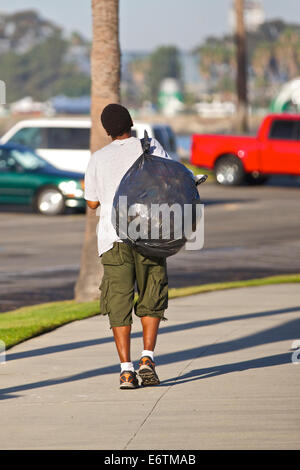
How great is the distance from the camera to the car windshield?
22.9 meters

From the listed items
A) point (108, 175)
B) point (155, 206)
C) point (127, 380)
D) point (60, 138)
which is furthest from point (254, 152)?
point (155, 206)

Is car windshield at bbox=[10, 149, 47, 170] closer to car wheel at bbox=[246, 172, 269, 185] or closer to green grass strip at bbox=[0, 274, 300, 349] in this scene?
car wheel at bbox=[246, 172, 269, 185]

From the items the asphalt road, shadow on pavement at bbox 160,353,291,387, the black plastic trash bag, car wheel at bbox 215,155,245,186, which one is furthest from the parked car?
the black plastic trash bag

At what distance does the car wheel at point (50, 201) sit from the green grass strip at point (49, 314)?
32.4 ft

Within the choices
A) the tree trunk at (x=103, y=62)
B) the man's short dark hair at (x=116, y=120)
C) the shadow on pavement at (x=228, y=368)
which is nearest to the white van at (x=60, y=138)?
the tree trunk at (x=103, y=62)

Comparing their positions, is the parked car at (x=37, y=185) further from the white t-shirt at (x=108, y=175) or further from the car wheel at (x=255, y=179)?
the white t-shirt at (x=108, y=175)

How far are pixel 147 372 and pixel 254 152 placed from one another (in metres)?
23.3

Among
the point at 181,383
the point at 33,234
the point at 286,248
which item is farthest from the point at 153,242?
the point at 33,234

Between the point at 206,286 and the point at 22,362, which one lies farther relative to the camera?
the point at 206,286

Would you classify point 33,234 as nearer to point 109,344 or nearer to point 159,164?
point 109,344

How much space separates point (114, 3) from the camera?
11438mm

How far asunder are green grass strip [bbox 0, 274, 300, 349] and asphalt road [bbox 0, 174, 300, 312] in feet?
2.08

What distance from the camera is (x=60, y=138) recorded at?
25.6 metres

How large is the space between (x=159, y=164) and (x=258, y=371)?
5.88 feet
